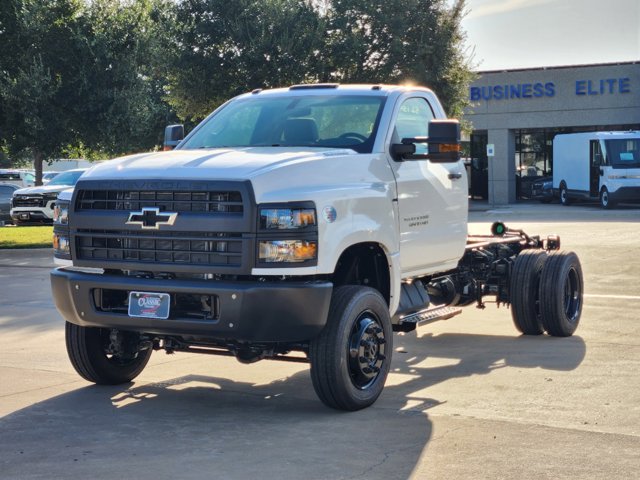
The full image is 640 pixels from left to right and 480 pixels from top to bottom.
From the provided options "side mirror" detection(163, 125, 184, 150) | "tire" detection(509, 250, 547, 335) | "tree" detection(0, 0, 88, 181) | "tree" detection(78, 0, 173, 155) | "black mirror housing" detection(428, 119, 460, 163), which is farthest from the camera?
"tree" detection(78, 0, 173, 155)

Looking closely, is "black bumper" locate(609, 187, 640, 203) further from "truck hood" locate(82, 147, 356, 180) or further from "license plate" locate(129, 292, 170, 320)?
"license plate" locate(129, 292, 170, 320)

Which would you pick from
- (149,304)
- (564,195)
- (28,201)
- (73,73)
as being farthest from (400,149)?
(564,195)

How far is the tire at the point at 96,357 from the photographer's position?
312 inches

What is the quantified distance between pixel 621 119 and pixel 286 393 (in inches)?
1541

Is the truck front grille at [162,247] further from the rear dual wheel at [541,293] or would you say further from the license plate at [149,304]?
the rear dual wheel at [541,293]

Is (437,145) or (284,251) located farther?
(437,145)

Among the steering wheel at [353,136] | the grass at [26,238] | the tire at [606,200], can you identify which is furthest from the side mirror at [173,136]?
the tire at [606,200]

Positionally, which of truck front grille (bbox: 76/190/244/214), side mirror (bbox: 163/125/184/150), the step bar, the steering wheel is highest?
side mirror (bbox: 163/125/184/150)

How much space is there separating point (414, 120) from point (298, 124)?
3.23ft

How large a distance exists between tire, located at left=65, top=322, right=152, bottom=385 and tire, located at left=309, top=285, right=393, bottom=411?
72.1 inches

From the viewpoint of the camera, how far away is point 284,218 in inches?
263

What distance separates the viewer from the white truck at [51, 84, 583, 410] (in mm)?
6691

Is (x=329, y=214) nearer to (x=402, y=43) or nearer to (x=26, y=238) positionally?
(x=26, y=238)

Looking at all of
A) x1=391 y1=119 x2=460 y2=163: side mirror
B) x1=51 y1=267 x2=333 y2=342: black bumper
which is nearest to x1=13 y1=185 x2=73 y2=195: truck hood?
x1=391 y1=119 x2=460 y2=163: side mirror
